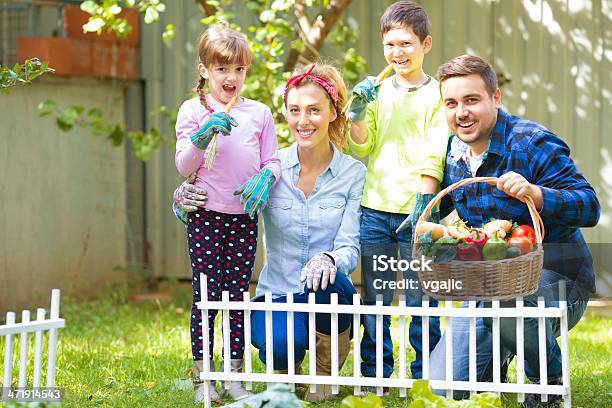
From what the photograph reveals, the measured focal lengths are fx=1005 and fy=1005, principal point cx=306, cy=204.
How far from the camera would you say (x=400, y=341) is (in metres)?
3.76

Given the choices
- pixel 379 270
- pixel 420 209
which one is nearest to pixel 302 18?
pixel 379 270

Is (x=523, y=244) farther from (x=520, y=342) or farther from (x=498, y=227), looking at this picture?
(x=520, y=342)

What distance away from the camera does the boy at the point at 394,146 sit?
427 cm

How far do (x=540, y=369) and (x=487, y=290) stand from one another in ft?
1.12

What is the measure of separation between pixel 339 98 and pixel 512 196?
98 cm

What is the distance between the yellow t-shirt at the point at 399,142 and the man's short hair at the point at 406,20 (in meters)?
0.24

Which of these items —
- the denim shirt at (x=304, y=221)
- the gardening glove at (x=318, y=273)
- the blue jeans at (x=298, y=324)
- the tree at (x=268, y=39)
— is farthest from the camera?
the tree at (x=268, y=39)

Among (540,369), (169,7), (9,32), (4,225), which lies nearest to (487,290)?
(540,369)

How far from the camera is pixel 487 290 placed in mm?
3643

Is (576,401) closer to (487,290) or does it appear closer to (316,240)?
(487,290)

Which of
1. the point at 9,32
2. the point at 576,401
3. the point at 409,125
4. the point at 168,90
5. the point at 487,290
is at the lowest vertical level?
the point at 576,401

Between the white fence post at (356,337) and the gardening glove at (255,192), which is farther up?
the gardening glove at (255,192)

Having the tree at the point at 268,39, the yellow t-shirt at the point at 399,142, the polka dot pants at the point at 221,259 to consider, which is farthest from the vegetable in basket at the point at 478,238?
the tree at the point at 268,39

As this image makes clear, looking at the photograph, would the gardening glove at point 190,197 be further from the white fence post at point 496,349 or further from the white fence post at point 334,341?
the white fence post at point 496,349
